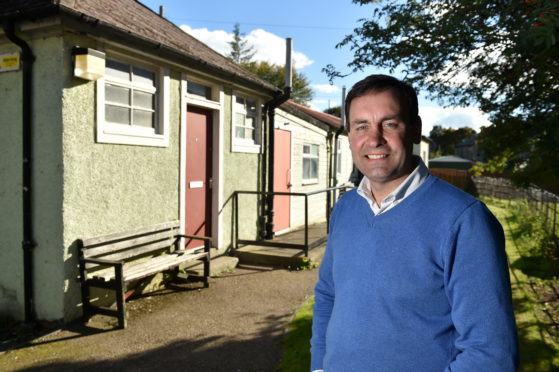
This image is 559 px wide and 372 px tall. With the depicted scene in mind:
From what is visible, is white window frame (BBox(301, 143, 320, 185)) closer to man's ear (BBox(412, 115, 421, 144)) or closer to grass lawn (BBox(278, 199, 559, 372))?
grass lawn (BBox(278, 199, 559, 372))

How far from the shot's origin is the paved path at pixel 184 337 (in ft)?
13.5

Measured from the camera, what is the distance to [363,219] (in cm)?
169

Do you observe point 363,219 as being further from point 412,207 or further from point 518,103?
point 518,103

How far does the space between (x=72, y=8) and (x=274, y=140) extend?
5666 mm

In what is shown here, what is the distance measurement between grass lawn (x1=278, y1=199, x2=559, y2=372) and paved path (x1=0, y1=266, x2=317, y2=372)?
0.54ft

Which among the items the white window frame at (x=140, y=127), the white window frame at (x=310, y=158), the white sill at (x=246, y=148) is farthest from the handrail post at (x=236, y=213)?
the white window frame at (x=310, y=158)

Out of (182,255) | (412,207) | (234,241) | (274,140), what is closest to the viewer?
(412,207)

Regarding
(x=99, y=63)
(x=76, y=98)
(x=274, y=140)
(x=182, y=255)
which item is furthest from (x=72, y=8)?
(x=274, y=140)

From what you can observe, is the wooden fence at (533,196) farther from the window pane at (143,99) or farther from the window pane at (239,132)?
the window pane at (143,99)

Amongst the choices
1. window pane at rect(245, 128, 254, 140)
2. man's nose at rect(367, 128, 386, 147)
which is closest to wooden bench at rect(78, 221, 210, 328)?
window pane at rect(245, 128, 254, 140)

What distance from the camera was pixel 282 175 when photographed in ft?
35.3

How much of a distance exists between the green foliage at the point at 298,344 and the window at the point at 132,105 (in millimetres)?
3011

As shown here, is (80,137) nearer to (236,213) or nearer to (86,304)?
(86,304)

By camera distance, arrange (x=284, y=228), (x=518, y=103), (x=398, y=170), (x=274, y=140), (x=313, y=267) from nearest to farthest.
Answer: (x=398, y=170) < (x=518, y=103) < (x=313, y=267) < (x=274, y=140) < (x=284, y=228)
